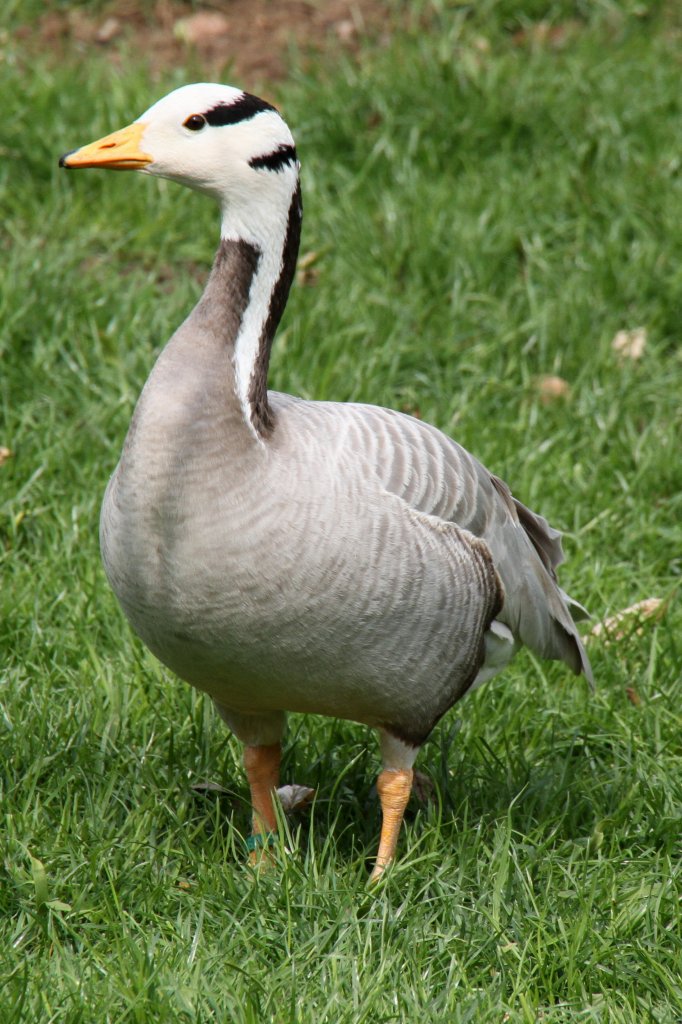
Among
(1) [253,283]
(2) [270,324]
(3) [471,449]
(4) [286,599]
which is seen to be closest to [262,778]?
(4) [286,599]

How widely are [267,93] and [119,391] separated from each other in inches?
100

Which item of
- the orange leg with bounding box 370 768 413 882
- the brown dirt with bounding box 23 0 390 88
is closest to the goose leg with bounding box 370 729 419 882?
the orange leg with bounding box 370 768 413 882

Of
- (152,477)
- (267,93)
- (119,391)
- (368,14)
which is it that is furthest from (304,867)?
(368,14)

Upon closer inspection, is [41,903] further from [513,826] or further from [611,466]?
[611,466]

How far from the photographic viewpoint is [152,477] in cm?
332

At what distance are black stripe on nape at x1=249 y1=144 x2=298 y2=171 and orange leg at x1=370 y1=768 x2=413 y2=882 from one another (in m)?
1.69

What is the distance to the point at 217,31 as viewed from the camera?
26.7 ft

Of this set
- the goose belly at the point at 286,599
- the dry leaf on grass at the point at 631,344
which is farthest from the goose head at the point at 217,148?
the dry leaf on grass at the point at 631,344

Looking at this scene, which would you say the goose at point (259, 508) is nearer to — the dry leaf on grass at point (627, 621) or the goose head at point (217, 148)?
the goose head at point (217, 148)

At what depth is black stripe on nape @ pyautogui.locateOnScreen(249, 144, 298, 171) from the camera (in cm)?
344

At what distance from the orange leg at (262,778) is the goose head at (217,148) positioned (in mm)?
1492

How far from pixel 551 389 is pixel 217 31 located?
3406 millimetres

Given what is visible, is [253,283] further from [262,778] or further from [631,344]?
[631,344]

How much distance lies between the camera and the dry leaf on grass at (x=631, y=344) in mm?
6301
